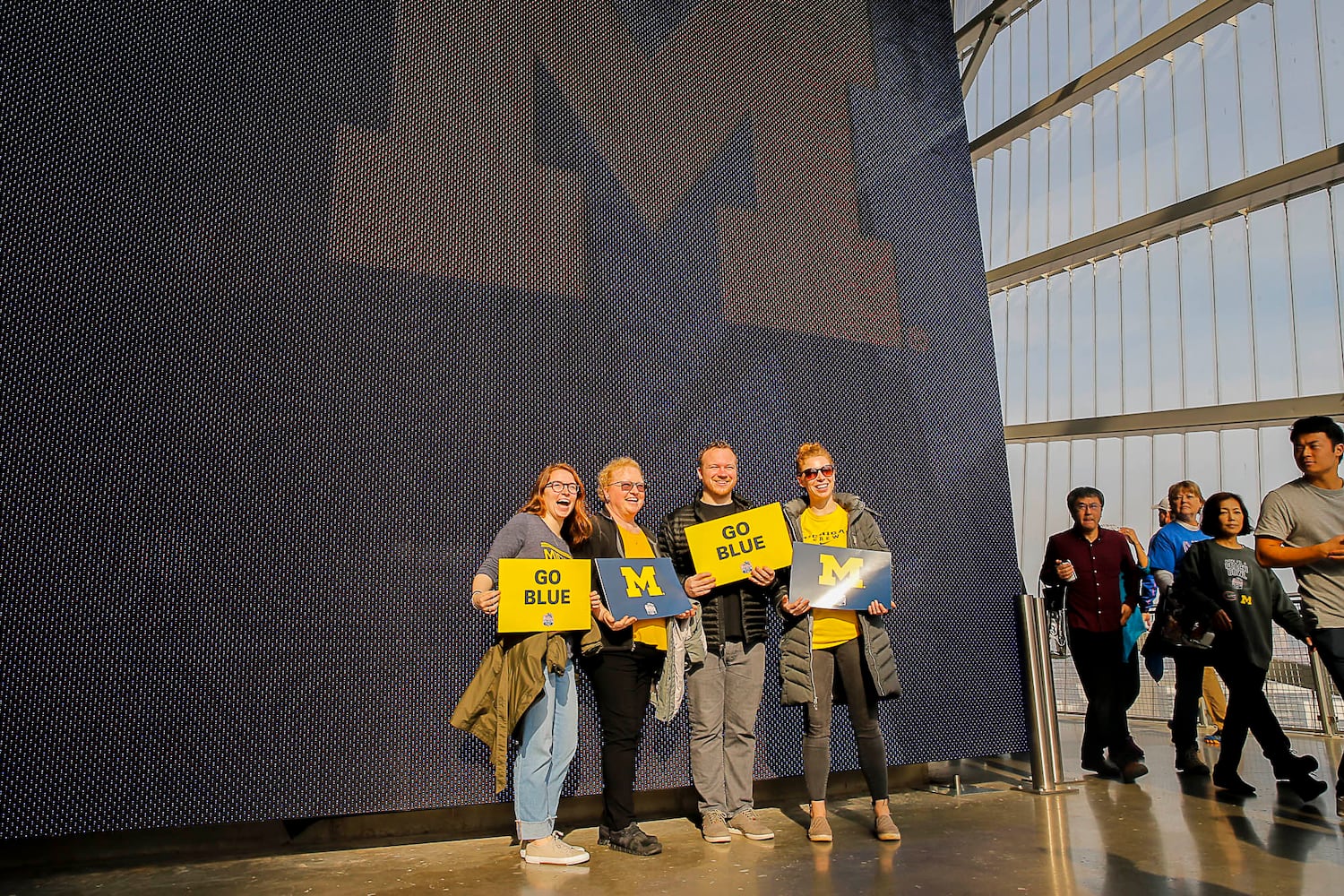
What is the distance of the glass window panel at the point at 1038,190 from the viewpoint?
6992 mm

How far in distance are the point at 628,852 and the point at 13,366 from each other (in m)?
2.40

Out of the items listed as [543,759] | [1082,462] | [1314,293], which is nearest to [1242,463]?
[1314,293]

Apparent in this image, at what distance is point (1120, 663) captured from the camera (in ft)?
13.1

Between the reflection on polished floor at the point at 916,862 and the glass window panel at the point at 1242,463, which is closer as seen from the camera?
the reflection on polished floor at the point at 916,862

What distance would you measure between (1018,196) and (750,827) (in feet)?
20.0

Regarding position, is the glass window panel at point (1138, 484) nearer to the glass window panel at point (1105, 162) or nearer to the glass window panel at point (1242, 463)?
the glass window panel at point (1242, 463)

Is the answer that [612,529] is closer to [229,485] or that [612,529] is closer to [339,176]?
[229,485]

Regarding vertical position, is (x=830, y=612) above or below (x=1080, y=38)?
below

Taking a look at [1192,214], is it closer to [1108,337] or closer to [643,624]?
[1108,337]

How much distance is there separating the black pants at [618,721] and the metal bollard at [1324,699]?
441 centimetres

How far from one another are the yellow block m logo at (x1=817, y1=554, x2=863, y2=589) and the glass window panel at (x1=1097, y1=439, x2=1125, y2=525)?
415cm

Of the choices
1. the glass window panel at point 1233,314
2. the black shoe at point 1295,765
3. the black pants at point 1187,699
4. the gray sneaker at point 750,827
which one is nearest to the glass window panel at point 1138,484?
the glass window panel at point 1233,314

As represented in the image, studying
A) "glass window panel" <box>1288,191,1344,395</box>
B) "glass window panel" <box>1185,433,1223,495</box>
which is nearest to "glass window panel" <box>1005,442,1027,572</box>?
"glass window panel" <box>1185,433,1223,495</box>

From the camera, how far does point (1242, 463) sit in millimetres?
5543
